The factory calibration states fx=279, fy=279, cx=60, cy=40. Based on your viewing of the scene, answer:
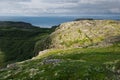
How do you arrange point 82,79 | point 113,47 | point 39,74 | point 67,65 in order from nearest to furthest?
point 82,79, point 39,74, point 67,65, point 113,47

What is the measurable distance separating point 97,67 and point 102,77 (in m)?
6.01

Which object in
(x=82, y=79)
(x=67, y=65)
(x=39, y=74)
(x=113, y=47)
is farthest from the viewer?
(x=113, y=47)

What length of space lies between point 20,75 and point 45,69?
17.6 feet

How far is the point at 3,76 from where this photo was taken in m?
61.1

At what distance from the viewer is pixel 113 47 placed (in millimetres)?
122062

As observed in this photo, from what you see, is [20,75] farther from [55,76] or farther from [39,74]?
[55,76]

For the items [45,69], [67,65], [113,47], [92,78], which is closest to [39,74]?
[45,69]

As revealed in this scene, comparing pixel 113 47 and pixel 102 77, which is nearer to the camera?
pixel 102 77

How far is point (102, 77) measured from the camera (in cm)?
5075

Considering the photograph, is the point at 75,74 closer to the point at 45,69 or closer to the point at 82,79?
the point at 82,79

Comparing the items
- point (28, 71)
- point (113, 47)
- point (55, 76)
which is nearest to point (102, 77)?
point (55, 76)

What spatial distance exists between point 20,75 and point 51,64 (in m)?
7.49

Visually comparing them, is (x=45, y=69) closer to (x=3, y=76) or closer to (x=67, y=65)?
(x=67, y=65)

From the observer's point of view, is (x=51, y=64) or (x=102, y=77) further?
(x=51, y=64)
